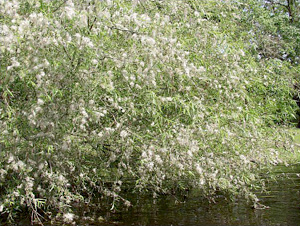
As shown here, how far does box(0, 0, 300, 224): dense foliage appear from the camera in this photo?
5.89 m

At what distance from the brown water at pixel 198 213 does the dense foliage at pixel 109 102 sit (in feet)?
1.14

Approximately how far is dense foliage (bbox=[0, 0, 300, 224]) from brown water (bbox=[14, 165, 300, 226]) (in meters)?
0.35

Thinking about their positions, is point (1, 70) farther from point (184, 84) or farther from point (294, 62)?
point (294, 62)

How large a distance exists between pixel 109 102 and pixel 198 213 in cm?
259

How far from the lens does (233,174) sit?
25.2 ft

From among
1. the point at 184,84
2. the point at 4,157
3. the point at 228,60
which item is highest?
the point at 228,60

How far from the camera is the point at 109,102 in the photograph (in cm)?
730

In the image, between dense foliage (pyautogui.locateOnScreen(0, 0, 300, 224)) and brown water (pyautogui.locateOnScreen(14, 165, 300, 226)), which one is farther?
brown water (pyautogui.locateOnScreen(14, 165, 300, 226))

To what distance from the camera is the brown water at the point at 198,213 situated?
21.4 feet

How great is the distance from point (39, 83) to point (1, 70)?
0.72 m

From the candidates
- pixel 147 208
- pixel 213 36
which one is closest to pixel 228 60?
pixel 213 36

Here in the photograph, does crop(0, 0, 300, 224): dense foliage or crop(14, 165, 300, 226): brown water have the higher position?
crop(0, 0, 300, 224): dense foliage

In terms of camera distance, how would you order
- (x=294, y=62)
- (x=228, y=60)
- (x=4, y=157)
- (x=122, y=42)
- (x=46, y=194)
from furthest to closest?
(x=294, y=62) → (x=228, y=60) → (x=122, y=42) → (x=46, y=194) → (x=4, y=157)

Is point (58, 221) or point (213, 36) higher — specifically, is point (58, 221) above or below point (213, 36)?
below
